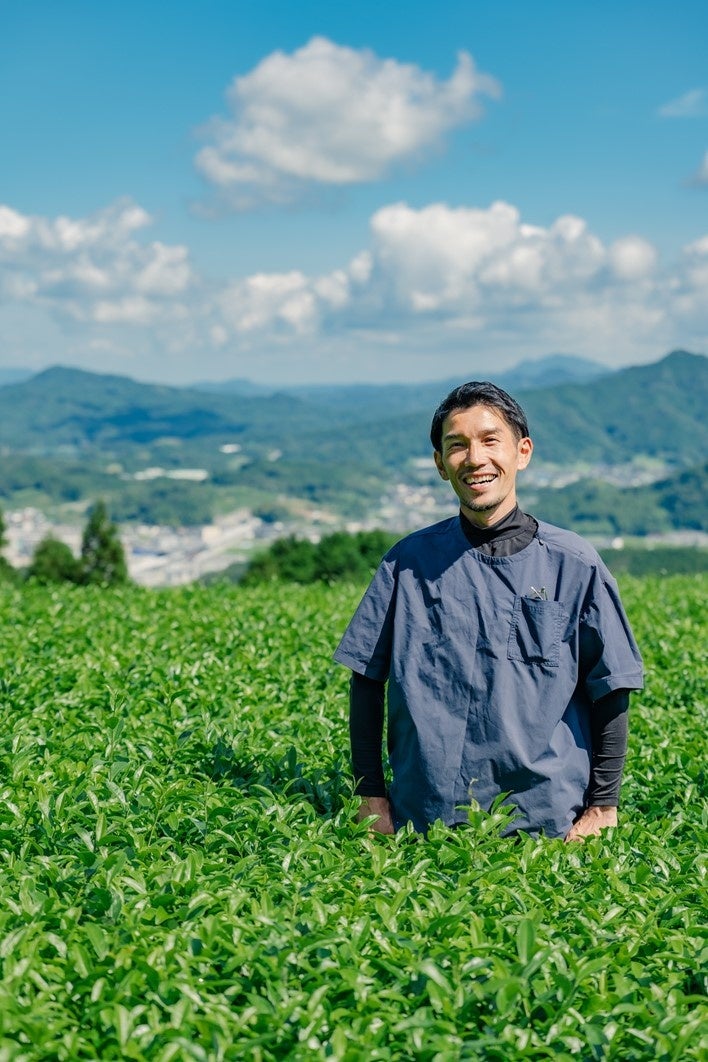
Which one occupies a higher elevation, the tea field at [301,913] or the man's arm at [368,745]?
the man's arm at [368,745]

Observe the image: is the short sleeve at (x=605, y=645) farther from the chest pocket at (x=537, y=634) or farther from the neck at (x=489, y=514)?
the neck at (x=489, y=514)

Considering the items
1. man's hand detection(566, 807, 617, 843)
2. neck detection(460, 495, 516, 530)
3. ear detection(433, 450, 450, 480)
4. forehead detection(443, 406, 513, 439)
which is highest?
forehead detection(443, 406, 513, 439)

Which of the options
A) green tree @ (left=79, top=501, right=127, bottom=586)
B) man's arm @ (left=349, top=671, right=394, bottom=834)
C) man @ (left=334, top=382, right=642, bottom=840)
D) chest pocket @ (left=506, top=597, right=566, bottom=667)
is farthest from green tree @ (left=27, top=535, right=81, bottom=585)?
chest pocket @ (left=506, top=597, right=566, bottom=667)

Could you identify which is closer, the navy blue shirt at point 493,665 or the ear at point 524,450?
the navy blue shirt at point 493,665

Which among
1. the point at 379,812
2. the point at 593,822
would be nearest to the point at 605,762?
the point at 593,822

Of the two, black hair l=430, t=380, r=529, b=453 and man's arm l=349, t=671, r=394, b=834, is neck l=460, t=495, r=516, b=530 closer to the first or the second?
black hair l=430, t=380, r=529, b=453

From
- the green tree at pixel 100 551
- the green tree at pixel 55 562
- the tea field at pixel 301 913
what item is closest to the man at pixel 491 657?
the tea field at pixel 301 913

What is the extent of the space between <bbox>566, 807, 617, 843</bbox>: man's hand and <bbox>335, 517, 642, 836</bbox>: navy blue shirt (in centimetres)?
6

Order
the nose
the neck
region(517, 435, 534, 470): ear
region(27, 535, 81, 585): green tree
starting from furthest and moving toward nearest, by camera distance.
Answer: region(27, 535, 81, 585): green tree
region(517, 435, 534, 470): ear
the neck
the nose

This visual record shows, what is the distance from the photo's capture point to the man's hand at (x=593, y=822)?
4539 millimetres

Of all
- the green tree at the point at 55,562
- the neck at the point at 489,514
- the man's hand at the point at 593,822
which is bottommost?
the green tree at the point at 55,562

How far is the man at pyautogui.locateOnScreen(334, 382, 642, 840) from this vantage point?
4.35 metres

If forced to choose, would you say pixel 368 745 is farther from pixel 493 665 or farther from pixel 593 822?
pixel 593 822

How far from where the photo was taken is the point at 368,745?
15.0 feet
